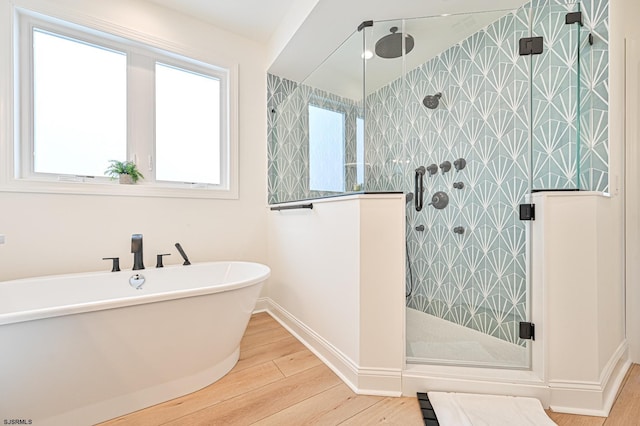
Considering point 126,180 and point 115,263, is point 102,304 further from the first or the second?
point 126,180

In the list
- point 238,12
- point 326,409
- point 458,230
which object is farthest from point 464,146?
point 238,12

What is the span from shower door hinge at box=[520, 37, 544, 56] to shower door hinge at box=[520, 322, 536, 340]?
146cm

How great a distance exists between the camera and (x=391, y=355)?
1366 millimetres

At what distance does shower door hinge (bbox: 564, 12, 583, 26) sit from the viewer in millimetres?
1388

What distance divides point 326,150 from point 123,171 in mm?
1552

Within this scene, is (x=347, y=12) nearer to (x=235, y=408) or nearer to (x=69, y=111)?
(x=69, y=111)

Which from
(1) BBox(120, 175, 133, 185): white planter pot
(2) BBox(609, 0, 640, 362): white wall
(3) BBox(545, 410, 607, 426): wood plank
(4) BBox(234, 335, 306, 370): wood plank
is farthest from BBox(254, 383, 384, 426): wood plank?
(1) BBox(120, 175, 133, 185): white planter pot

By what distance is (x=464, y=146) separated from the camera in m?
1.84

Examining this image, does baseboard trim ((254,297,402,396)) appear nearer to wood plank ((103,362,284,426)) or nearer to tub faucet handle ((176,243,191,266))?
wood plank ((103,362,284,426))

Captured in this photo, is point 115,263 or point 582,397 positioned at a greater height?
point 115,263

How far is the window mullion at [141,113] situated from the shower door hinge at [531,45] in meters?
2.60

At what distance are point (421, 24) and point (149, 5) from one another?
2065mm

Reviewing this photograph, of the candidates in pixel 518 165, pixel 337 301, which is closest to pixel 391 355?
pixel 337 301

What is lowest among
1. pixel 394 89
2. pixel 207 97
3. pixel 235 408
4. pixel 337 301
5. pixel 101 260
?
pixel 235 408
